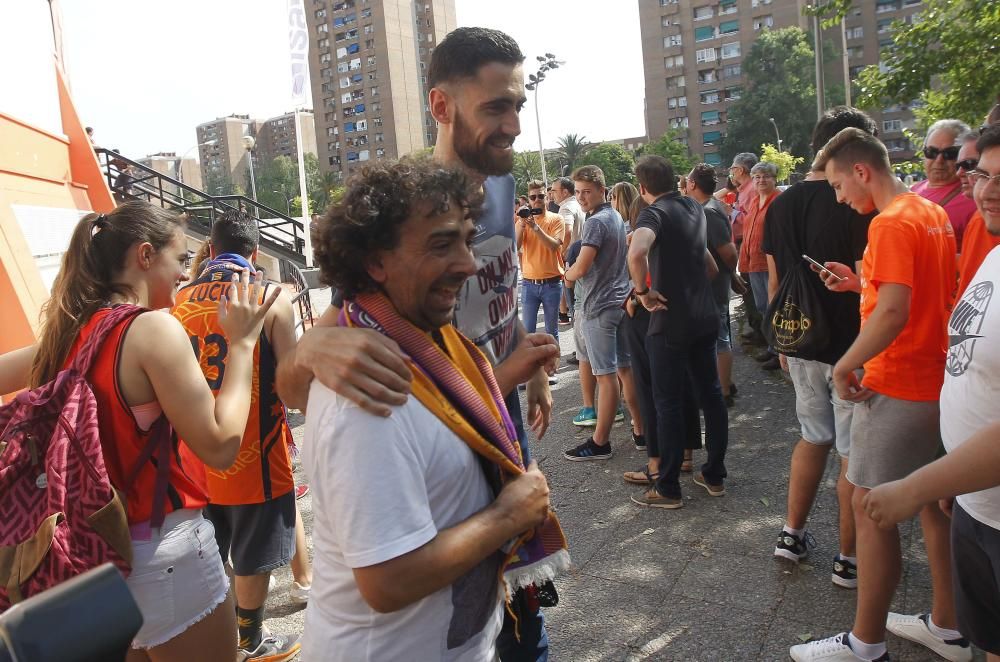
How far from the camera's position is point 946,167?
4070 millimetres

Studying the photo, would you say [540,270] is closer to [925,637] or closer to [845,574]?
[845,574]

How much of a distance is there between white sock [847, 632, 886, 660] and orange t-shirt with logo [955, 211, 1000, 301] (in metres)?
1.33

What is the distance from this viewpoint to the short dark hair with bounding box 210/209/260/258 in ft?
12.1

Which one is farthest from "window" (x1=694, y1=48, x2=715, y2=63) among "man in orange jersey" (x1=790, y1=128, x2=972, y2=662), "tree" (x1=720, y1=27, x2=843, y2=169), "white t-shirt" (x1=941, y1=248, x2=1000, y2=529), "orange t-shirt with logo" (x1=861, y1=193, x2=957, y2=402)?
"white t-shirt" (x1=941, y1=248, x2=1000, y2=529)

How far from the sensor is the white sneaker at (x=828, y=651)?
2.64m

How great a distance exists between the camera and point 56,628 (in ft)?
1.88

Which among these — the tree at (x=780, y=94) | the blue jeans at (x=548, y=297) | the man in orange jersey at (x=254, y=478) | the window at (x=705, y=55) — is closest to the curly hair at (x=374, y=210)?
the man in orange jersey at (x=254, y=478)

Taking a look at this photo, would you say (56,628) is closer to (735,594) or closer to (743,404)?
(735,594)

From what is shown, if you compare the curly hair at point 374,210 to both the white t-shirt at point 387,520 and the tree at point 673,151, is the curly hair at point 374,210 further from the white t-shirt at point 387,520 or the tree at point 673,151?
the tree at point 673,151

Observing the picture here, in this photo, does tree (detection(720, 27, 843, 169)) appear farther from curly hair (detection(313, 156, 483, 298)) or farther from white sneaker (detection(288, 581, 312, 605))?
curly hair (detection(313, 156, 483, 298))

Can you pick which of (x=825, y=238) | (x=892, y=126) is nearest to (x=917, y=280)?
(x=825, y=238)

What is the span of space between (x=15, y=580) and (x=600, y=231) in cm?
450

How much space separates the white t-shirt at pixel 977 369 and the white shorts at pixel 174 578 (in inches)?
86.2

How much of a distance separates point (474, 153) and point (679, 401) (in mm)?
2807
